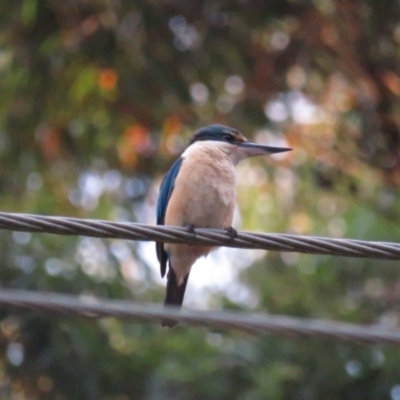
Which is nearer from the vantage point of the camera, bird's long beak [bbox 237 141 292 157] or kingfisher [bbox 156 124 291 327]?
kingfisher [bbox 156 124 291 327]

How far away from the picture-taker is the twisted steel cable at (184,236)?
3457 millimetres

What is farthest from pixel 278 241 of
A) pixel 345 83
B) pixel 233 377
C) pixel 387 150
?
pixel 345 83

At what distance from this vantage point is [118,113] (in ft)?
29.0

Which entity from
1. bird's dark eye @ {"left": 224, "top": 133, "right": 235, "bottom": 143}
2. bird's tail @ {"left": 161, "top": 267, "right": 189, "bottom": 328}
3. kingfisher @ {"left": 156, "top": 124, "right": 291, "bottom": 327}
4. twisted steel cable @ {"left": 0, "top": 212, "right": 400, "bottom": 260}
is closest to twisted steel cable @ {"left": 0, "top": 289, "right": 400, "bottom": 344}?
twisted steel cable @ {"left": 0, "top": 212, "right": 400, "bottom": 260}

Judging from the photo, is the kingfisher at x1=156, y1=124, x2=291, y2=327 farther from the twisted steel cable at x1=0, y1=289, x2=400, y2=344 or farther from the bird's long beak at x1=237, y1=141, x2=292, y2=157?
the twisted steel cable at x1=0, y1=289, x2=400, y2=344

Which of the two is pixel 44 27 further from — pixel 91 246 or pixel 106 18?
pixel 91 246

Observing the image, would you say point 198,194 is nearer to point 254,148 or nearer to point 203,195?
point 203,195

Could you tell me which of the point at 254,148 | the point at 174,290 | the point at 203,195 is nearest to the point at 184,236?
the point at 203,195

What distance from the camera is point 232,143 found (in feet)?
18.3

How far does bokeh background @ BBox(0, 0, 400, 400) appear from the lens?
7.18 meters

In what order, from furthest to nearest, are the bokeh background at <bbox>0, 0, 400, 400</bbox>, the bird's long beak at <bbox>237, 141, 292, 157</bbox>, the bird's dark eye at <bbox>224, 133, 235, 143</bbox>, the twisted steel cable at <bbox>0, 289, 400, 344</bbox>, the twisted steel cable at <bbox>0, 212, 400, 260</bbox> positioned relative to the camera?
the bokeh background at <bbox>0, 0, 400, 400</bbox> < the bird's dark eye at <bbox>224, 133, 235, 143</bbox> < the bird's long beak at <bbox>237, 141, 292, 157</bbox> < the twisted steel cable at <bbox>0, 212, 400, 260</bbox> < the twisted steel cable at <bbox>0, 289, 400, 344</bbox>

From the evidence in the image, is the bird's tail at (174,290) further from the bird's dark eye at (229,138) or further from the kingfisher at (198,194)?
the bird's dark eye at (229,138)

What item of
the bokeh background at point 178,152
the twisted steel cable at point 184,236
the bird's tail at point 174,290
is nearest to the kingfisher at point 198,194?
the bird's tail at point 174,290

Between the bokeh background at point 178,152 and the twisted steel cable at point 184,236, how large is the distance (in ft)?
10.9
